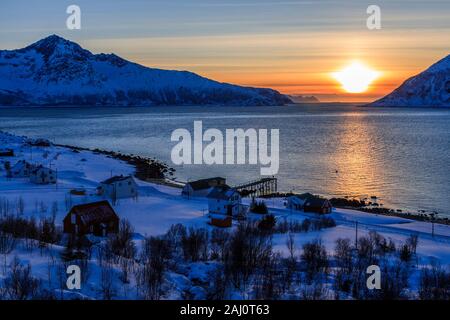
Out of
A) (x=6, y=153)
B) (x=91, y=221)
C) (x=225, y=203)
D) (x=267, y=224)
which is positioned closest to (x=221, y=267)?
(x=91, y=221)

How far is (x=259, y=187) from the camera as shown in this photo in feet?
164

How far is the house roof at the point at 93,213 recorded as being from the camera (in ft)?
80.4

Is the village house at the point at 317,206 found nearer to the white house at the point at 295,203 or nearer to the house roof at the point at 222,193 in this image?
the white house at the point at 295,203

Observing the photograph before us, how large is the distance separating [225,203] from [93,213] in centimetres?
1042

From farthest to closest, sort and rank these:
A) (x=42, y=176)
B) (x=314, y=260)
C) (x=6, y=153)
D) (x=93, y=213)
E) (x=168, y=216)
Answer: (x=6, y=153) < (x=42, y=176) < (x=168, y=216) < (x=93, y=213) < (x=314, y=260)

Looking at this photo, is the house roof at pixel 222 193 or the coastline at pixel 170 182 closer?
the house roof at pixel 222 193

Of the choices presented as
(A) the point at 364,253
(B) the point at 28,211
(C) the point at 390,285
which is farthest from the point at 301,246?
(B) the point at 28,211

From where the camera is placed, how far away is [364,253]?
70.6 feet

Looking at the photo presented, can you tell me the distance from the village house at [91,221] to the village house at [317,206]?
49.8 feet

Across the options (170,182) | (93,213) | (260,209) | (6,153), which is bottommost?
(170,182)

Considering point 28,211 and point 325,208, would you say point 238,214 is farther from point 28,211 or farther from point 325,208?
point 28,211

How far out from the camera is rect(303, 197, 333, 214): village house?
34.9 metres

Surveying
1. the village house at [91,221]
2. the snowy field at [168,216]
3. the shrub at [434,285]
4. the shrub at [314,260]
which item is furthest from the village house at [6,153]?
the shrub at [434,285]

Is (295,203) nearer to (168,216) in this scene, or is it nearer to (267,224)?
(267,224)
